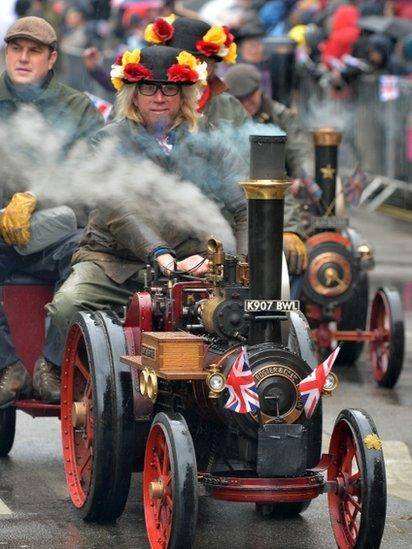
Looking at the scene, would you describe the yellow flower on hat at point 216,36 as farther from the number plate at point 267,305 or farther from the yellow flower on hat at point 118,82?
the number plate at point 267,305

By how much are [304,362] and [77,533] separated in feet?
4.10

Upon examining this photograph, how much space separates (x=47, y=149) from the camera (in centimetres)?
778

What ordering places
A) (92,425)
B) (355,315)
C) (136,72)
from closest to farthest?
(92,425), (136,72), (355,315)

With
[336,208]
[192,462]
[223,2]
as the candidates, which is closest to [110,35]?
[223,2]

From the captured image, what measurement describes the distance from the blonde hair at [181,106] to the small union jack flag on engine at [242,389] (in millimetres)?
1734

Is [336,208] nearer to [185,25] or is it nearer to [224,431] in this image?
[185,25]

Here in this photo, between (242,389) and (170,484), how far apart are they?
1.42 feet

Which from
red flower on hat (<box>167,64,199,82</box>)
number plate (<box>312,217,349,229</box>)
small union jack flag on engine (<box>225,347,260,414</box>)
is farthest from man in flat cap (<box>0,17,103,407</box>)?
number plate (<box>312,217,349,229</box>)

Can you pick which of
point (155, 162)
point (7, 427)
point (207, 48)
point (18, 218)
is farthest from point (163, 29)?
point (7, 427)

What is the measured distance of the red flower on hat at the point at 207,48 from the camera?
848 centimetres

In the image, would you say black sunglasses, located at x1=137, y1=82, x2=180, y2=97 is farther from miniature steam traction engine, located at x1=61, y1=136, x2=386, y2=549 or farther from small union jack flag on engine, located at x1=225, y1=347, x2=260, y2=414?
small union jack flag on engine, located at x1=225, y1=347, x2=260, y2=414

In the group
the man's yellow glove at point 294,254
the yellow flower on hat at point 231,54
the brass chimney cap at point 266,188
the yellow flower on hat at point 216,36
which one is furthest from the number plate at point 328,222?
the brass chimney cap at point 266,188

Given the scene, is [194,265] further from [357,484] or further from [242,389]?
[357,484]

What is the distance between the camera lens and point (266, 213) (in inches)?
224
